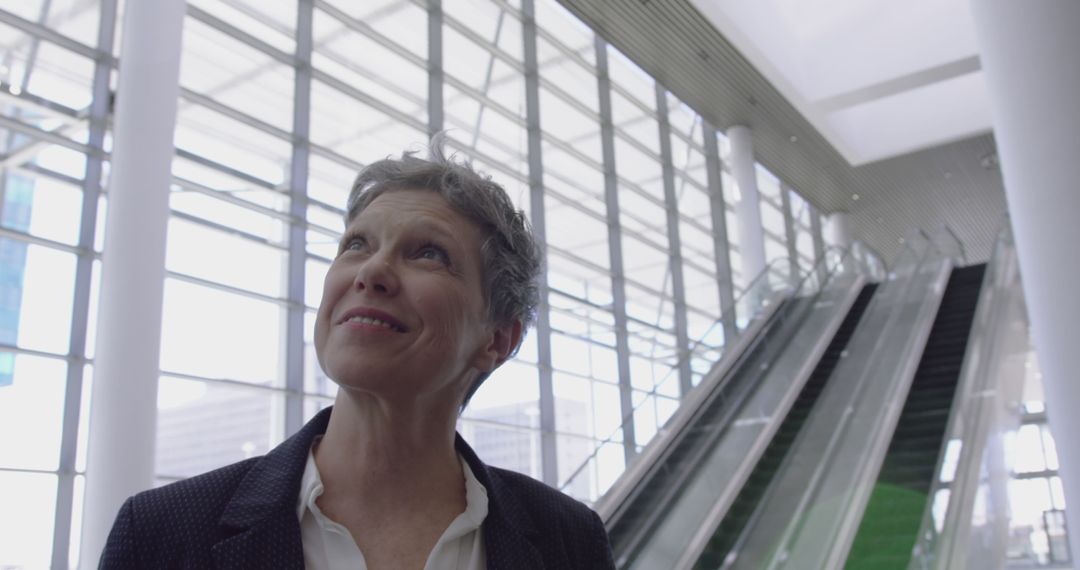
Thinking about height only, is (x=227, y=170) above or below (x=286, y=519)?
above

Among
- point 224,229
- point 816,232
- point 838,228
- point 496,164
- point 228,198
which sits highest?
point 838,228

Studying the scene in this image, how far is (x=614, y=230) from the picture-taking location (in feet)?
56.9

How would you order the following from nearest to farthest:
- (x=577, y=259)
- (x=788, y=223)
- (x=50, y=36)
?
(x=50, y=36) → (x=577, y=259) → (x=788, y=223)

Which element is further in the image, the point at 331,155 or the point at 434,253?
the point at 331,155

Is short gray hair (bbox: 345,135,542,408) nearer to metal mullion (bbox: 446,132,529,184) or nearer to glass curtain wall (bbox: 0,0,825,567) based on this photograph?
glass curtain wall (bbox: 0,0,825,567)

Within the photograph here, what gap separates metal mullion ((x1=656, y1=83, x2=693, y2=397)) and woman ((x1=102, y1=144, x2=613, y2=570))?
16699 mm

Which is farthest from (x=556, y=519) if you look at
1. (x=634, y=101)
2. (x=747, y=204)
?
(x=747, y=204)

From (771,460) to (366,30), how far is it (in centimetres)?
789

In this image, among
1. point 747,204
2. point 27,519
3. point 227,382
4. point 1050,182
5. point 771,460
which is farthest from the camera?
point 747,204

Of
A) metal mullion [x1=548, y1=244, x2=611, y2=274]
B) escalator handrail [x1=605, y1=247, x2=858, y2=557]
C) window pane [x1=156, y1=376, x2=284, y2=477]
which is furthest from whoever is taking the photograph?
metal mullion [x1=548, y1=244, x2=611, y2=274]

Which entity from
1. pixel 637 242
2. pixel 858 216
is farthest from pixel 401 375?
pixel 858 216

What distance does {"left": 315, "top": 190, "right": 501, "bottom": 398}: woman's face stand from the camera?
4.86ft

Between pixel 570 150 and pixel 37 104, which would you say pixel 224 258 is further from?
pixel 570 150

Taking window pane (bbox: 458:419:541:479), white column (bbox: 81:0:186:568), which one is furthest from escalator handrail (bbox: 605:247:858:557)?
white column (bbox: 81:0:186:568)
